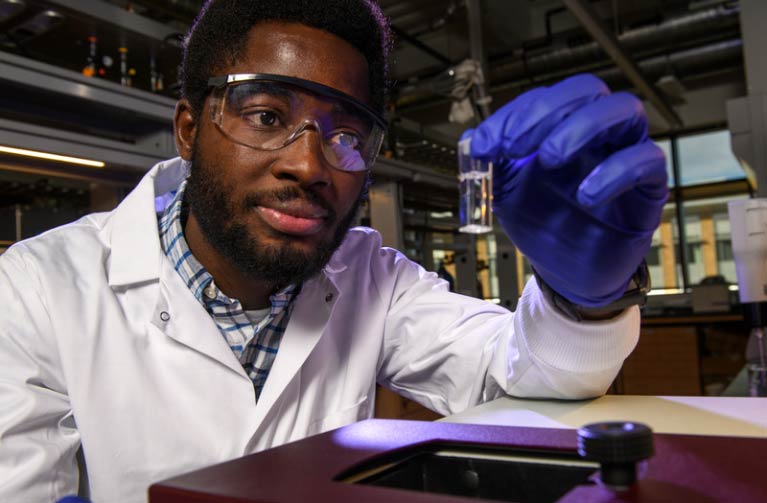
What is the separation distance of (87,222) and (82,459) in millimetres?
426

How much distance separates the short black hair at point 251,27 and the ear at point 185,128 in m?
0.02

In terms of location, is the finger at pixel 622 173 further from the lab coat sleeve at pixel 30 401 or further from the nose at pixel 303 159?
the lab coat sleeve at pixel 30 401

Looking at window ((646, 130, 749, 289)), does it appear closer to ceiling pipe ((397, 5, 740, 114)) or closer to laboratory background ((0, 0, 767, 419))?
laboratory background ((0, 0, 767, 419))

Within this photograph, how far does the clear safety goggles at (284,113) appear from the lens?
0.97 m

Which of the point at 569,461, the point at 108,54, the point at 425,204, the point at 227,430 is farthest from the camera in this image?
the point at 425,204

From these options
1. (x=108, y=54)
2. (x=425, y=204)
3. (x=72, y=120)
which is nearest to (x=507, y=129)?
(x=72, y=120)

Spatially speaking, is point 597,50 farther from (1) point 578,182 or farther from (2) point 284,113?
(1) point 578,182

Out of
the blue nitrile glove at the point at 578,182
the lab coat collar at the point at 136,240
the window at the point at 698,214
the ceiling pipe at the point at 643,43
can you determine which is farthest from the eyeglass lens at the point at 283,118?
the window at the point at 698,214

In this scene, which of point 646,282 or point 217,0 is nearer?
point 646,282

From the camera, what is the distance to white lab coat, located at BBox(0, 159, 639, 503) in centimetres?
86

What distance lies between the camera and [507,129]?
63 cm

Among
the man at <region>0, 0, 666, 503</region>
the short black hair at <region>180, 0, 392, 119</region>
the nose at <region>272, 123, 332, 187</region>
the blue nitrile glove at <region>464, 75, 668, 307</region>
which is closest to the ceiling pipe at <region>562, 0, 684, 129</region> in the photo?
the short black hair at <region>180, 0, 392, 119</region>

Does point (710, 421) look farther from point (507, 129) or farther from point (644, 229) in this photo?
point (507, 129)

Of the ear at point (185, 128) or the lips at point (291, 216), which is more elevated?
the ear at point (185, 128)
